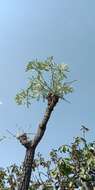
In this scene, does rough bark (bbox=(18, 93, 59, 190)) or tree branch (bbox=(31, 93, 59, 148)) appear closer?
A: rough bark (bbox=(18, 93, 59, 190))

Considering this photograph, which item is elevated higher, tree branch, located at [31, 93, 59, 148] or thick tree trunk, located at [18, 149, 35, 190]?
tree branch, located at [31, 93, 59, 148]

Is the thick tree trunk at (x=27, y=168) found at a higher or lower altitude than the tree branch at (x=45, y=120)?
lower

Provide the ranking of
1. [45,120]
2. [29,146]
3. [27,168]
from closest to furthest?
[27,168] → [29,146] → [45,120]

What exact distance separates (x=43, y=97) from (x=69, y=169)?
7073mm

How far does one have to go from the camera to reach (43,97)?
63.1 ft

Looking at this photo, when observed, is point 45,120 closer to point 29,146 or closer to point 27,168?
point 29,146

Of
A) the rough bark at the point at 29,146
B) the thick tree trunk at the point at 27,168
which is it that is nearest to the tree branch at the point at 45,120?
the rough bark at the point at 29,146

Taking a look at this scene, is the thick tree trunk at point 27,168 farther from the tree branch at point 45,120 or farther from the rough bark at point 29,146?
the tree branch at point 45,120

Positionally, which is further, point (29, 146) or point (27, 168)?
point (29, 146)

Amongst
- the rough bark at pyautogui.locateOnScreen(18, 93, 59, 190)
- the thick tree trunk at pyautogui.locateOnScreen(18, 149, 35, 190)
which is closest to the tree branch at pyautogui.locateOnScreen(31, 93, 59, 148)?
the rough bark at pyautogui.locateOnScreen(18, 93, 59, 190)

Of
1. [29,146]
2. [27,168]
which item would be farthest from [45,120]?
[27,168]

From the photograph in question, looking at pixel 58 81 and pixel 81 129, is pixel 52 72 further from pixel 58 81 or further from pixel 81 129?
pixel 81 129

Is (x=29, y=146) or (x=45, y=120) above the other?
(x=45, y=120)

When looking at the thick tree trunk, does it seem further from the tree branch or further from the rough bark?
the tree branch
